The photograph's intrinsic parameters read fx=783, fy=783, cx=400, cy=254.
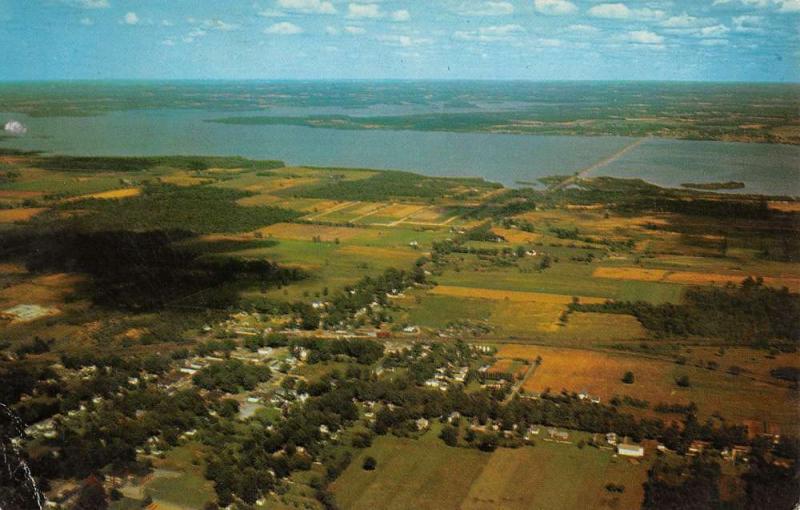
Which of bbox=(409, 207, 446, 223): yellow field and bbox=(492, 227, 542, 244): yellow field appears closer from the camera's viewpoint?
bbox=(492, 227, 542, 244): yellow field

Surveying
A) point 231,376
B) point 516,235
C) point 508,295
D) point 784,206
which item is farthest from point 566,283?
point 784,206

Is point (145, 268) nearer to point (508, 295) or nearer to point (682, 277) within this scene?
point (508, 295)

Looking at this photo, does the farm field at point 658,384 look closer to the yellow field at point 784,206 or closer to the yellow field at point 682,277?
the yellow field at point 682,277

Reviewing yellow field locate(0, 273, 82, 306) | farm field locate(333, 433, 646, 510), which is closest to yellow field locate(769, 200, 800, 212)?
farm field locate(333, 433, 646, 510)

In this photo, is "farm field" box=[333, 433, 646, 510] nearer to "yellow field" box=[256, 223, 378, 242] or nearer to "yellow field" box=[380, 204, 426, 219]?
"yellow field" box=[256, 223, 378, 242]

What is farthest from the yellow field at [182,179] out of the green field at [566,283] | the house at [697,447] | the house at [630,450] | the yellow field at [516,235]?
the house at [697,447]

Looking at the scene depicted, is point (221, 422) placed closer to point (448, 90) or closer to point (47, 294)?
point (47, 294)
